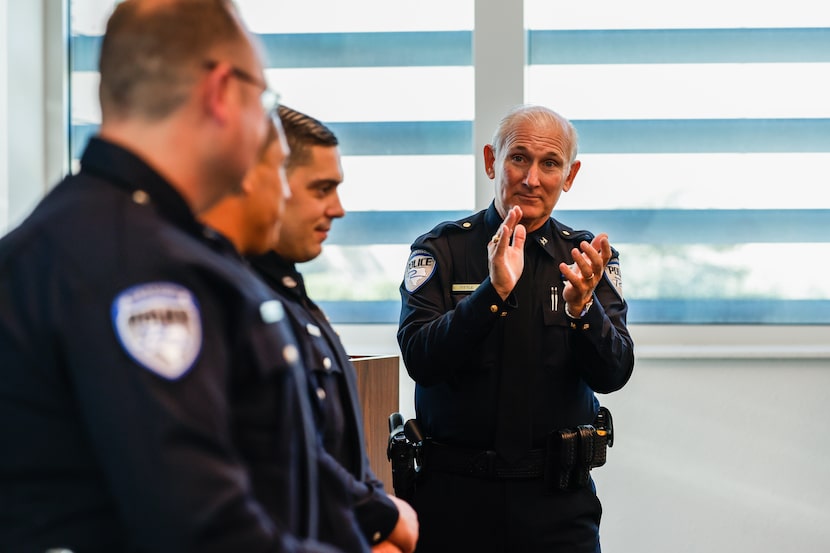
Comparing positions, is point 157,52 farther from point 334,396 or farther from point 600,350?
point 600,350

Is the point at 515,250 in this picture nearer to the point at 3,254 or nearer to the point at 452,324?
the point at 452,324

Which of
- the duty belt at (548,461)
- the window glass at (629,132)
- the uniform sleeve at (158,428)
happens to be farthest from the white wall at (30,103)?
the uniform sleeve at (158,428)

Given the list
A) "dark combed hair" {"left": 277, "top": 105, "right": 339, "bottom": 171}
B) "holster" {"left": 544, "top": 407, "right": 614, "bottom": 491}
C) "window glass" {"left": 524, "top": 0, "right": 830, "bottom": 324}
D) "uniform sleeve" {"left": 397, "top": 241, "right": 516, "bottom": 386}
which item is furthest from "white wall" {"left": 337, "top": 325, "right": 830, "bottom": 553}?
"dark combed hair" {"left": 277, "top": 105, "right": 339, "bottom": 171}

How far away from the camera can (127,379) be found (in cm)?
75

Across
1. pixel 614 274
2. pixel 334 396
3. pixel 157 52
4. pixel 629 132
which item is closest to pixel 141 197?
pixel 157 52

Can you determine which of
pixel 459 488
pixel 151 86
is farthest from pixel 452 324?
pixel 151 86

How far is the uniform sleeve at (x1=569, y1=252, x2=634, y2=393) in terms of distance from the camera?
6.91 feet

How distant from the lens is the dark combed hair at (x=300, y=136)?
1.50 meters

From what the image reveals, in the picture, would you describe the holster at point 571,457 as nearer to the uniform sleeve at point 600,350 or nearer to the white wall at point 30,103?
the uniform sleeve at point 600,350

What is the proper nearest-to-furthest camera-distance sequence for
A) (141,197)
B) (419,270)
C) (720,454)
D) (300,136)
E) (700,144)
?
(141,197)
(300,136)
(419,270)
(720,454)
(700,144)

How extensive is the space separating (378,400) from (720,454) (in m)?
1.51

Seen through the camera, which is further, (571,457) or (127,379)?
(571,457)

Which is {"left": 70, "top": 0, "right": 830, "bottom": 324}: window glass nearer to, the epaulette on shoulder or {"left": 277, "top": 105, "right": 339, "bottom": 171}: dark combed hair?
the epaulette on shoulder

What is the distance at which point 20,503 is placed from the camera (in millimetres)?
804
